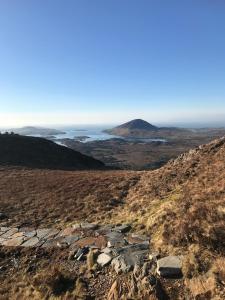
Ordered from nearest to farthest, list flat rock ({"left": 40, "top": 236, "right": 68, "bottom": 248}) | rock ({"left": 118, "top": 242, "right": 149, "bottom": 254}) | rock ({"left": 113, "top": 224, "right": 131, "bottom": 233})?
rock ({"left": 118, "top": 242, "right": 149, "bottom": 254}) < flat rock ({"left": 40, "top": 236, "right": 68, "bottom": 248}) < rock ({"left": 113, "top": 224, "right": 131, "bottom": 233})

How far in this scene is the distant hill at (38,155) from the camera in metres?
44.3

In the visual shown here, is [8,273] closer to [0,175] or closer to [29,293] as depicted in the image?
[29,293]

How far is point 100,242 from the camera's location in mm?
13336

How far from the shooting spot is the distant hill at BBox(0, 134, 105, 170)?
44.3m

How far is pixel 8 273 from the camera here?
40.3ft

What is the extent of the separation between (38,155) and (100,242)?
39.3 meters

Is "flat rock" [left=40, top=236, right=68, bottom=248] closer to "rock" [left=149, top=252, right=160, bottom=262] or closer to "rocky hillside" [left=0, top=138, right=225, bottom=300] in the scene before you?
"rocky hillside" [left=0, top=138, right=225, bottom=300]

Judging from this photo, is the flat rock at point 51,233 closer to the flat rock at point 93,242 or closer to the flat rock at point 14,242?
the flat rock at point 14,242

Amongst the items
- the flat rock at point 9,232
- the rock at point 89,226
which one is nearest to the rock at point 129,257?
the rock at point 89,226

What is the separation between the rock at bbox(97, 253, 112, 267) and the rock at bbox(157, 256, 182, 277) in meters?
2.01

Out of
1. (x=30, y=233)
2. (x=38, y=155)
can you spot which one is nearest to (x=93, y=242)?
(x=30, y=233)

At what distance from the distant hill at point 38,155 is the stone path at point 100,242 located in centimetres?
2611

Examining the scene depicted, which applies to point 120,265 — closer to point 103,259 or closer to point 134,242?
point 103,259

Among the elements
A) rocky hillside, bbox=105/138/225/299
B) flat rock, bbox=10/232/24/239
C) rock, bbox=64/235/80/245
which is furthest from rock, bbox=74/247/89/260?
flat rock, bbox=10/232/24/239
